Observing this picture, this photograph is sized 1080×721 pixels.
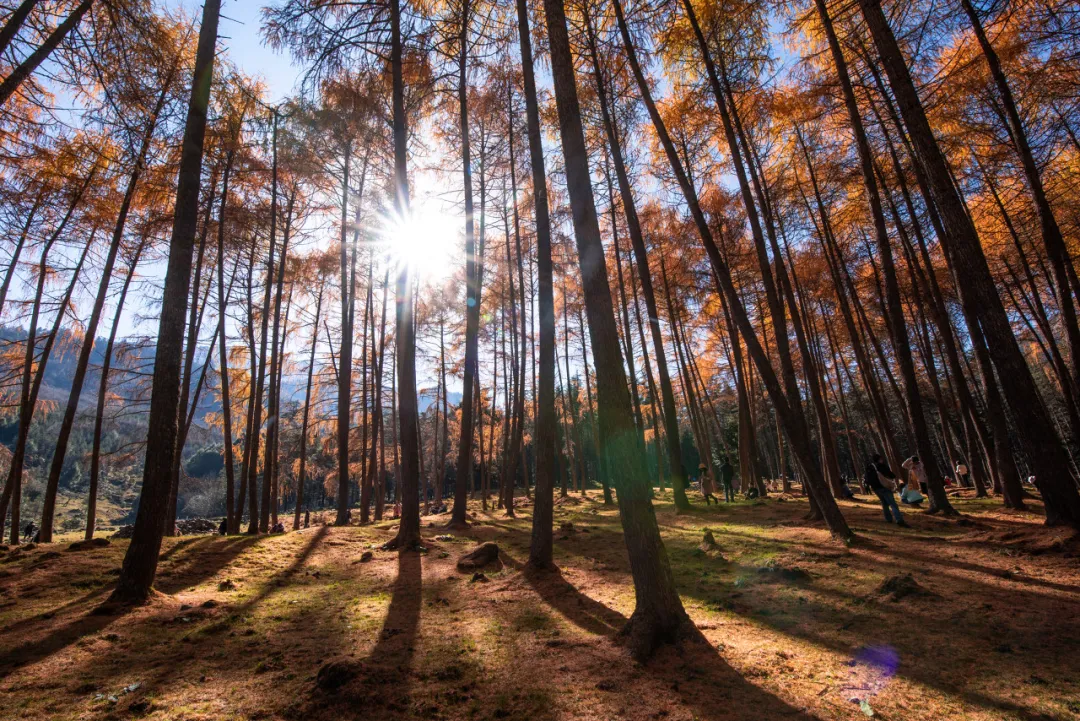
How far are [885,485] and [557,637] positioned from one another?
7.18m

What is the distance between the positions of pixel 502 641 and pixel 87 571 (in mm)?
5440

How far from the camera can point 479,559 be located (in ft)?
22.2

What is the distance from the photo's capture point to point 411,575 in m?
6.25

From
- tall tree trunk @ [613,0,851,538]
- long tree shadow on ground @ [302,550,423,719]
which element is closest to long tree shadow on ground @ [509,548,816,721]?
long tree shadow on ground @ [302,550,423,719]

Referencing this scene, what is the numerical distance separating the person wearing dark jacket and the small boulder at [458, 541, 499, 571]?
6880 mm

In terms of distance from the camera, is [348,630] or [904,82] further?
[904,82]

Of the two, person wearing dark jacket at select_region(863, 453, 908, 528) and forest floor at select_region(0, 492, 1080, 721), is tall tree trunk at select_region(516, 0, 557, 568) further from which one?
person wearing dark jacket at select_region(863, 453, 908, 528)

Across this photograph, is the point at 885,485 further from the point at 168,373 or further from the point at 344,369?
the point at 344,369

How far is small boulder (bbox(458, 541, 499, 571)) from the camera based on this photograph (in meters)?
6.69

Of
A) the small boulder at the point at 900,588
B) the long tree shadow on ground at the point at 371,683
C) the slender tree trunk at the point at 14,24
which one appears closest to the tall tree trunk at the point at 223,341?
the slender tree trunk at the point at 14,24

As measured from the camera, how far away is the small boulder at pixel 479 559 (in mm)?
6687

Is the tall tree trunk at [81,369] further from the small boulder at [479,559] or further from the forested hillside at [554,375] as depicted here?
the small boulder at [479,559]

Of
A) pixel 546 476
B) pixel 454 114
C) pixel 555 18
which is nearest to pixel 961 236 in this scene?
pixel 555 18

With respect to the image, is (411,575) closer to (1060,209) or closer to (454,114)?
(454,114)
